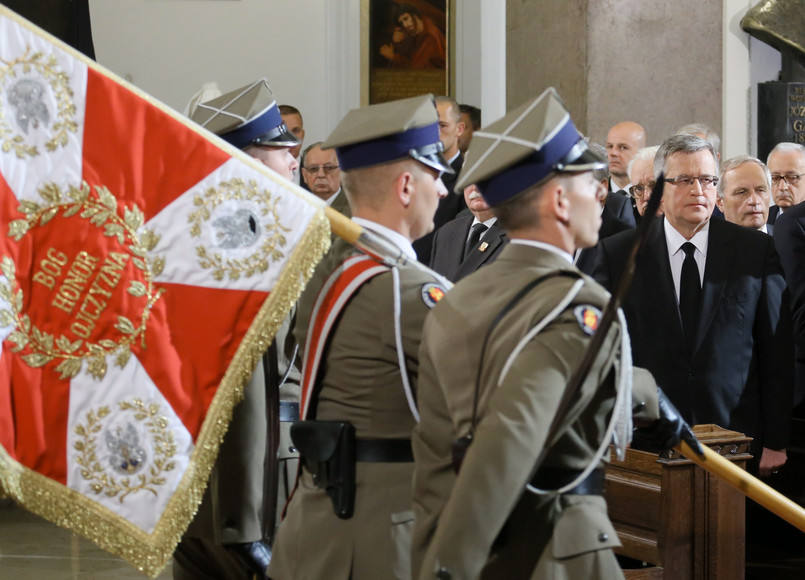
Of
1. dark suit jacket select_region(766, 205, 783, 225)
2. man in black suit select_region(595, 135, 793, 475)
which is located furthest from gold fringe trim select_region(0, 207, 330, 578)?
dark suit jacket select_region(766, 205, 783, 225)

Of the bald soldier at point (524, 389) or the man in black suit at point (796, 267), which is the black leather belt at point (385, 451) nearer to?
the bald soldier at point (524, 389)

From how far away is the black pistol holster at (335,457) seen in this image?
7.13ft

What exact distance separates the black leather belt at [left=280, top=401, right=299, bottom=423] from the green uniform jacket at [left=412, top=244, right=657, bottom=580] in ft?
3.27

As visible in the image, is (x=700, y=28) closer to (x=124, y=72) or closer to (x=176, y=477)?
(x=176, y=477)

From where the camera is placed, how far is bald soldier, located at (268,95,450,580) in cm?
216

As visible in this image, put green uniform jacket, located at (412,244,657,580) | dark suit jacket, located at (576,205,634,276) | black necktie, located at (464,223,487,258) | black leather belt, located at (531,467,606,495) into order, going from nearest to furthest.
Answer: green uniform jacket, located at (412,244,657,580) → black leather belt, located at (531,467,606,495) → dark suit jacket, located at (576,205,634,276) → black necktie, located at (464,223,487,258)

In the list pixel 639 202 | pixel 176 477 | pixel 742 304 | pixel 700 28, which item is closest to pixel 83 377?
pixel 176 477

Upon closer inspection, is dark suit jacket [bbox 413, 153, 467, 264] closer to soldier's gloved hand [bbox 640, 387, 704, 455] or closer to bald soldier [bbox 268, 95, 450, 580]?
bald soldier [bbox 268, 95, 450, 580]

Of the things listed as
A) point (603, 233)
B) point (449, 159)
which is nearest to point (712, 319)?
point (603, 233)

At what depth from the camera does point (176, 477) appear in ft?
7.61

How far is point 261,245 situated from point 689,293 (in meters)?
1.76

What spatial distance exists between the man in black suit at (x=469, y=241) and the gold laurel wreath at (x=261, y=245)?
6.00 feet

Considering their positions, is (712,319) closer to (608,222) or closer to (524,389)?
(608,222)

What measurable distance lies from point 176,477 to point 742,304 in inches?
79.1
